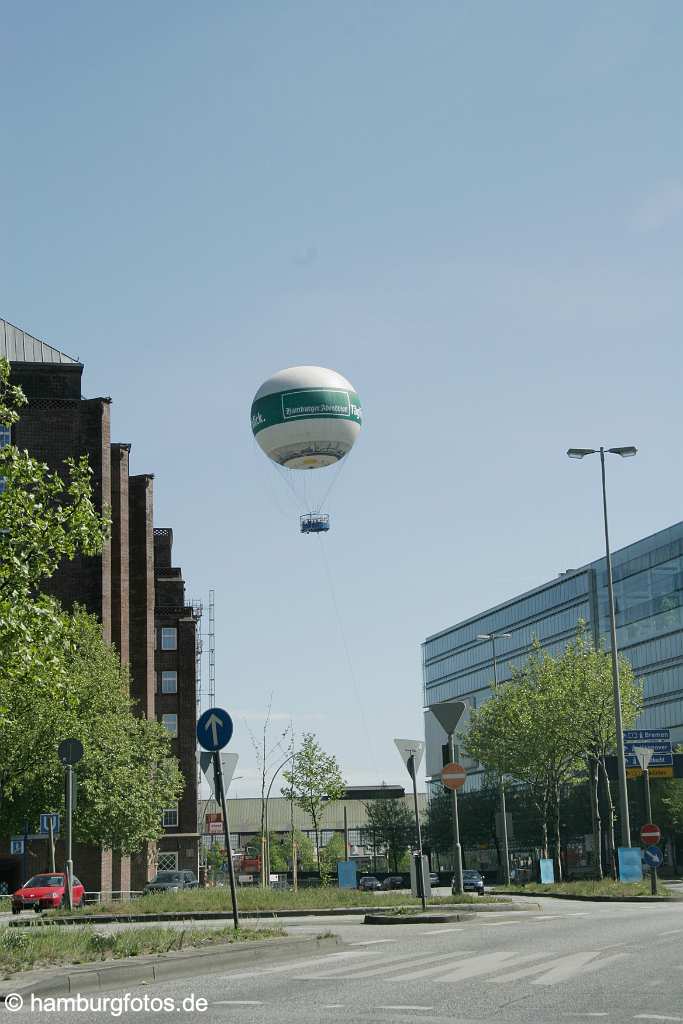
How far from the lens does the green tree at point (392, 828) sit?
11688 cm

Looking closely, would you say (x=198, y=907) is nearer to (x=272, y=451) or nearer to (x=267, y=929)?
(x=267, y=929)

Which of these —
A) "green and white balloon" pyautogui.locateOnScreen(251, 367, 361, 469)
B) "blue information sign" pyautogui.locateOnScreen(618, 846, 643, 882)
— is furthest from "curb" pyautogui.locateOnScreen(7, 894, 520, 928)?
"green and white balloon" pyautogui.locateOnScreen(251, 367, 361, 469)

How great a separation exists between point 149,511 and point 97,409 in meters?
13.1

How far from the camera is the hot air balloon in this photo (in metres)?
41.0

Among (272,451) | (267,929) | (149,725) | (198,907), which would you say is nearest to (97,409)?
(149,725)

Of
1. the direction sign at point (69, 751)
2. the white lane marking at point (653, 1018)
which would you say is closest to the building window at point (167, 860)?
the direction sign at point (69, 751)

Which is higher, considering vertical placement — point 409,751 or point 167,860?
point 409,751

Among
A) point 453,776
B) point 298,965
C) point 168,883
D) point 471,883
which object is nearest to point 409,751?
point 453,776

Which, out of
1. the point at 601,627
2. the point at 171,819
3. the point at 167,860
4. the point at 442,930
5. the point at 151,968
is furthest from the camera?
the point at 601,627

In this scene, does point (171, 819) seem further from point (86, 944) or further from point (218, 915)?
point (86, 944)

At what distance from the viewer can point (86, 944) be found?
15609mm

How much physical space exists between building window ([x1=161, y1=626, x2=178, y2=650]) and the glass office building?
2058cm

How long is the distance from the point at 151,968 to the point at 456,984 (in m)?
3.32

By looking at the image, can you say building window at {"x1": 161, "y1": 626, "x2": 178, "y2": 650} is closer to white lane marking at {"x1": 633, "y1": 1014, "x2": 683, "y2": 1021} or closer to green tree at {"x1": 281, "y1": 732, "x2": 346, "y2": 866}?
green tree at {"x1": 281, "y1": 732, "x2": 346, "y2": 866}
